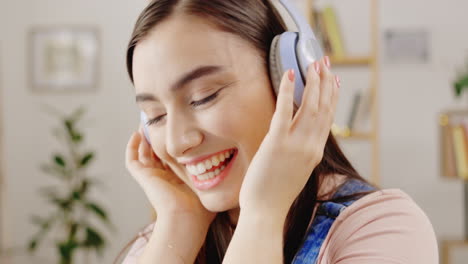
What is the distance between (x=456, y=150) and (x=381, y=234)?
2988mm

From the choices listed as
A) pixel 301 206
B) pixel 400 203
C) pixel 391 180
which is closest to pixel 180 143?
pixel 301 206

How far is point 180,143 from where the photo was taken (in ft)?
2.67

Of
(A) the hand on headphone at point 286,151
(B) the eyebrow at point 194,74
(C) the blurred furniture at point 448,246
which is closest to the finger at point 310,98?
(A) the hand on headphone at point 286,151

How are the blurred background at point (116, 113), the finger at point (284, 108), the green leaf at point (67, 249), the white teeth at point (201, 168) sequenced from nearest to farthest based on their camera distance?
the finger at point (284, 108) < the white teeth at point (201, 168) < the green leaf at point (67, 249) < the blurred background at point (116, 113)

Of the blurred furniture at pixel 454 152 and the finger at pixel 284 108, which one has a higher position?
the finger at pixel 284 108

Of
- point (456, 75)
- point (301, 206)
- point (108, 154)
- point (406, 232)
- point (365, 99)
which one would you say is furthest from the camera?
point (108, 154)

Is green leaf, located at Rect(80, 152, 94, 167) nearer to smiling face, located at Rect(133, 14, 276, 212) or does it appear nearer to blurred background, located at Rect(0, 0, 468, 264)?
blurred background, located at Rect(0, 0, 468, 264)

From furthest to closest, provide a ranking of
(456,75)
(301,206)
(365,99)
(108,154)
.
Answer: (108,154) → (456,75) → (365,99) → (301,206)

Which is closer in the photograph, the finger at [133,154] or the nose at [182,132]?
the nose at [182,132]

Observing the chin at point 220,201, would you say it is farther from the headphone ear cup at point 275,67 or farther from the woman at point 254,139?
the headphone ear cup at point 275,67

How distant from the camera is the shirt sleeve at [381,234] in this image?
0.74m

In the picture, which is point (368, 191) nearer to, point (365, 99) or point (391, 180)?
point (365, 99)

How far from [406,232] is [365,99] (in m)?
2.79

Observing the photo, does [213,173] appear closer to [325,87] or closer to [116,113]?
[325,87]
